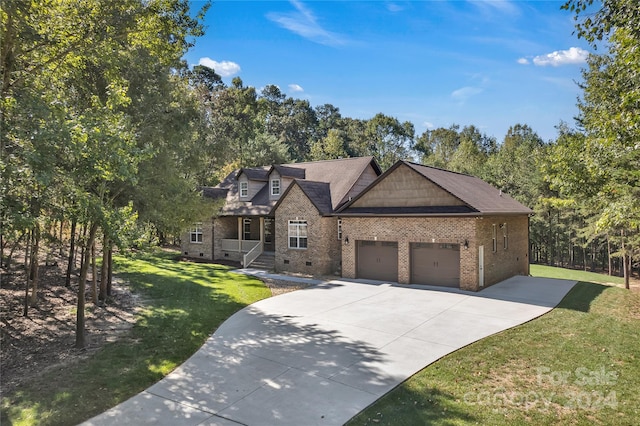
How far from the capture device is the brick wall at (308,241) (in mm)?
21672

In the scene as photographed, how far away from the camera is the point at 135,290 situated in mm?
17203

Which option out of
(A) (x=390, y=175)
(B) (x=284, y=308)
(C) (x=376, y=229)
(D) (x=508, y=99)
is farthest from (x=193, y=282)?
(D) (x=508, y=99)

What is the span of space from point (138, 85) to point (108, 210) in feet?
23.8

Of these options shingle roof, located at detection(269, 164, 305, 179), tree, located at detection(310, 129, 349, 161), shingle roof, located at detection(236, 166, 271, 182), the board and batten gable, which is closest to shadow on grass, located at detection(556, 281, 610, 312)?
the board and batten gable

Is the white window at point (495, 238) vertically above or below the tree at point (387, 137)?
below

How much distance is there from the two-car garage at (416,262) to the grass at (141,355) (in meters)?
5.62

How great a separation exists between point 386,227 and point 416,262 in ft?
7.36

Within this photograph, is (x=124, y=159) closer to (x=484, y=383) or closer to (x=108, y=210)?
(x=108, y=210)

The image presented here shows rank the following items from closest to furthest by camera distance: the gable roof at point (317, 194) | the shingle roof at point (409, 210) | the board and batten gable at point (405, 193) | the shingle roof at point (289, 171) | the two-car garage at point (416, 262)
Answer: the shingle roof at point (409, 210)
the two-car garage at point (416, 262)
the board and batten gable at point (405, 193)
the gable roof at point (317, 194)
the shingle roof at point (289, 171)

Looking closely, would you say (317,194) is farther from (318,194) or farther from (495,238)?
(495,238)

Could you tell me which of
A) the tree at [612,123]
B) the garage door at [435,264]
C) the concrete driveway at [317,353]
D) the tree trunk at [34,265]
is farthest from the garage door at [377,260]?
the tree trunk at [34,265]

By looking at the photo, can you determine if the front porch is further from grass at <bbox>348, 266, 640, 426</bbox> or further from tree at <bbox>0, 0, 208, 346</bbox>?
grass at <bbox>348, 266, 640, 426</bbox>

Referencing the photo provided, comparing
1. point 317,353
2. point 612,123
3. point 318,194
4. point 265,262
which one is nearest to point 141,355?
A: point 317,353

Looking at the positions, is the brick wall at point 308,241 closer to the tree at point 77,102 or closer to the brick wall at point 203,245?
the brick wall at point 203,245
